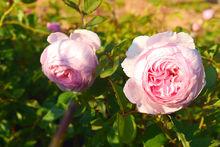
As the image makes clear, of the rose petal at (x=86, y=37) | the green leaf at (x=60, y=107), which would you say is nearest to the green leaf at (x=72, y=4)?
the rose petal at (x=86, y=37)

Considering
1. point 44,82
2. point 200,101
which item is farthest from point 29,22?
point 200,101

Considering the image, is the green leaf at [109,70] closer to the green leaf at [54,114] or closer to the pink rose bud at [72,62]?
the pink rose bud at [72,62]

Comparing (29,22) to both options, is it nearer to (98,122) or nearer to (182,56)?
(98,122)

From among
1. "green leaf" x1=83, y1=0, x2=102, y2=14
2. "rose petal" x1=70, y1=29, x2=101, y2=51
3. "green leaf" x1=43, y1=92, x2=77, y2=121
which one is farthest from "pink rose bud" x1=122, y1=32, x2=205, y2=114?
"green leaf" x1=43, y1=92, x2=77, y2=121

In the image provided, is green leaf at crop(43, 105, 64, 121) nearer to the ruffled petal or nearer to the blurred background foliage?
the blurred background foliage

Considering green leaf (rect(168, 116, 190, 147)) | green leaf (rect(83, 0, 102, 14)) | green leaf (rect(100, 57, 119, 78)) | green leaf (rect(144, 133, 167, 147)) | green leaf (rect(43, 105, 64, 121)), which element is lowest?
green leaf (rect(43, 105, 64, 121))

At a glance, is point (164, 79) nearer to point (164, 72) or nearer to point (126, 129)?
point (164, 72)

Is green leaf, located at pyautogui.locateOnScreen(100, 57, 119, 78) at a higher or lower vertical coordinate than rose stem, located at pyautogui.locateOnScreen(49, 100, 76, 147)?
higher
